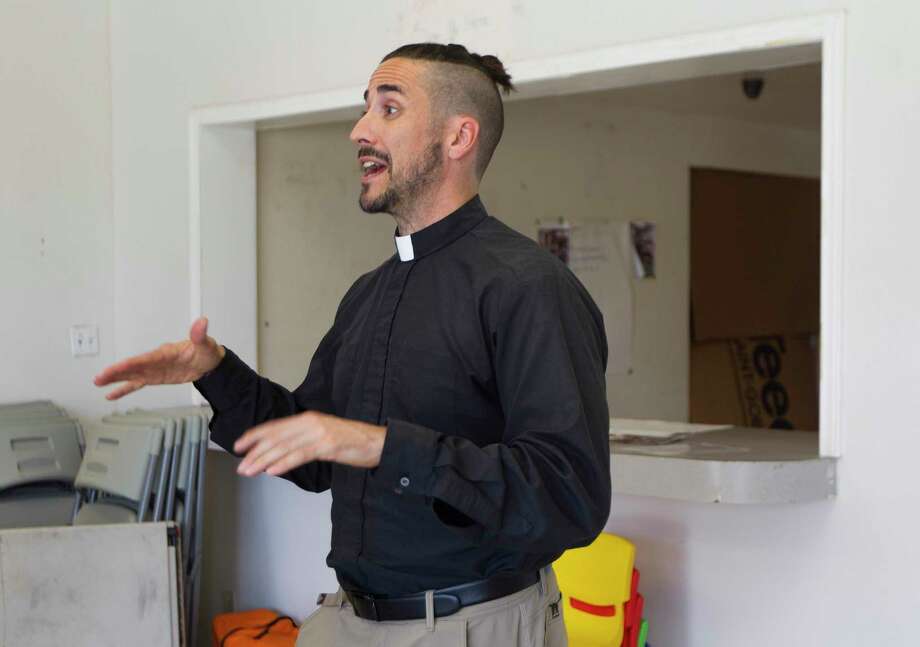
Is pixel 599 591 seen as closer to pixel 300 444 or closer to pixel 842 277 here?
pixel 842 277

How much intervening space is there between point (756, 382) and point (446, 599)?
16.5ft

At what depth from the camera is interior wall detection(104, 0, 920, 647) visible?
2586 millimetres

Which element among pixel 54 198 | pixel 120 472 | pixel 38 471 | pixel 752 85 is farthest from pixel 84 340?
pixel 752 85

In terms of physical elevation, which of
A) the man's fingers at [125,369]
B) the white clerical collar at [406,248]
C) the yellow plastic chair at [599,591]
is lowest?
the yellow plastic chair at [599,591]

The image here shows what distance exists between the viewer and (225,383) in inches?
74.5

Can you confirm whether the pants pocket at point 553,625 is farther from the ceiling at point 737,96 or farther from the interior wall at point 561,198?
the ceiling at point 737,96

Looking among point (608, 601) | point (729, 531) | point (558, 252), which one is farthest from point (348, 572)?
point (558, 252)

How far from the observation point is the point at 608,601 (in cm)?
295

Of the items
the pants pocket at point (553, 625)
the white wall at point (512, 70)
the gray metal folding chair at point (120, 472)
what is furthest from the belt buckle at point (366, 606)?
the gray metal folding chair at point (120, 472)

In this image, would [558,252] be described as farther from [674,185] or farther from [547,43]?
[547,43]

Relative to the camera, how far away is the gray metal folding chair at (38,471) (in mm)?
3750

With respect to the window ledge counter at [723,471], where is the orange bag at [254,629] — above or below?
below

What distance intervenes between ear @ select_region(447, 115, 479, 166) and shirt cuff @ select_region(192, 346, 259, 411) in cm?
48

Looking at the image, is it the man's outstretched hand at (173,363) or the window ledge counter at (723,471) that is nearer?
the man's outstretched hand at (173,363)
